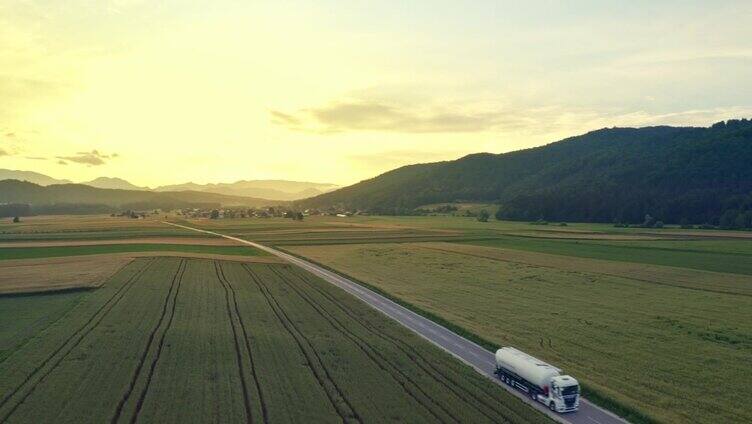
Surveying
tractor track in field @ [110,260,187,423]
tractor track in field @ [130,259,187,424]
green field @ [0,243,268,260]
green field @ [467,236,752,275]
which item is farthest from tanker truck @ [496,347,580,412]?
green field @ [0,243,268,260]

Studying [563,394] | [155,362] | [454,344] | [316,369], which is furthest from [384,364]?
[155,362]

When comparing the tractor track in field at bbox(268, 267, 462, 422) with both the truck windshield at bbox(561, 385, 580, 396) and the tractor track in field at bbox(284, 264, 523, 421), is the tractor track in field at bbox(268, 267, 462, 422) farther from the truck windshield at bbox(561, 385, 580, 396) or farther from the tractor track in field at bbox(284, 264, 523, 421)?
the truck windshield at bbox(561, 385, 580, 396)

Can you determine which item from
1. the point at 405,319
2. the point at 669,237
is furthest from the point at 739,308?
the point at 669,237

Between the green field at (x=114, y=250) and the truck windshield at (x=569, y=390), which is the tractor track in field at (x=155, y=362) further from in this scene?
the green field at (x=114, y=250)

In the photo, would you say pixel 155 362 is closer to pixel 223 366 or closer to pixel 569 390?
pixel 223 366

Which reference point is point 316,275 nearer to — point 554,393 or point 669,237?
point 554,393

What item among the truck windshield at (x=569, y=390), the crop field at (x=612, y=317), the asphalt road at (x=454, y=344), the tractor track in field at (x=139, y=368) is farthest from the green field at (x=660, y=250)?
the tractor track in field at (x=139, y=368)
